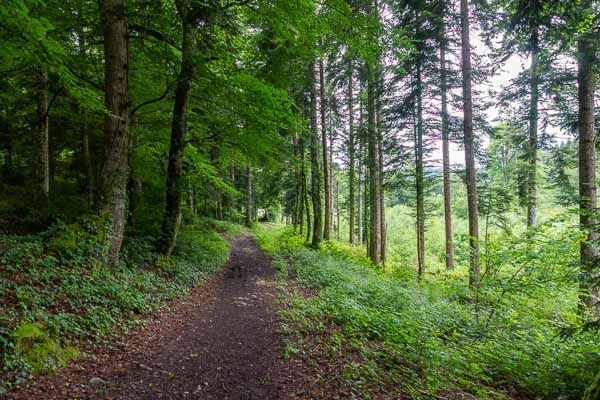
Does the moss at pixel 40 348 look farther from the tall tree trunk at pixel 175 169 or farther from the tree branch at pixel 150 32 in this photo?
the tree branch at pixel 150 32

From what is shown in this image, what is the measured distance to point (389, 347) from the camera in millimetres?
4555

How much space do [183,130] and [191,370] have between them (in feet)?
21.8

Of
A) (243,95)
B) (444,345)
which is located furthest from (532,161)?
(243,95)

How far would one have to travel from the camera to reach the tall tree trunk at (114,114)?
6.35 meters

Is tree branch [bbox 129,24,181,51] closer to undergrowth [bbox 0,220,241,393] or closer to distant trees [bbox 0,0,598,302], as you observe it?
distant trees [bbox 0,0,598,302]

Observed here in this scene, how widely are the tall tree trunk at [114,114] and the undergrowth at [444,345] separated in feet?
14.7

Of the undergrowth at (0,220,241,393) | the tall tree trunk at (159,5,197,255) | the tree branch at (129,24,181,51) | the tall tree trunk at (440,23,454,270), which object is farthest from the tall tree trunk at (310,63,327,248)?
the tree branch at (129,24,181,51)

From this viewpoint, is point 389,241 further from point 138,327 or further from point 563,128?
point 138,327

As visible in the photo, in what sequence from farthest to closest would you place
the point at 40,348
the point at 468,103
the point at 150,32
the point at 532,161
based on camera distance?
the point at 532,161 < the point at 468,103 < the point at 150,32 < the point at 40,348

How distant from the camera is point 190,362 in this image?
410 centimetres

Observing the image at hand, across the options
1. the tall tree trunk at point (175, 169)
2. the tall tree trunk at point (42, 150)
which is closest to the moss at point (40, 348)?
the tall tree trunk at point (175, 169)

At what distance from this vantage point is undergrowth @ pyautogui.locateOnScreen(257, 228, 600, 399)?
379cm

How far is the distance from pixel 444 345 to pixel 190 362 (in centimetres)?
429

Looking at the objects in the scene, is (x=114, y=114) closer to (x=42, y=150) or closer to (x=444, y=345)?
(x=42, y=150)
